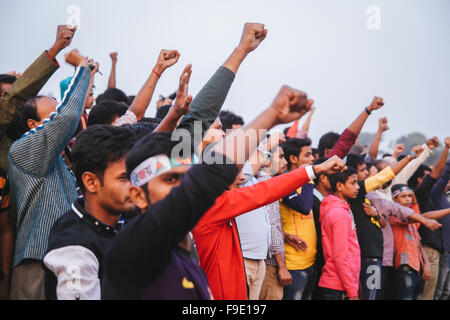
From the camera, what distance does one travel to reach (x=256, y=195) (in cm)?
238

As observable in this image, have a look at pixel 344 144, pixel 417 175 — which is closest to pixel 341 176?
pixel 344 144

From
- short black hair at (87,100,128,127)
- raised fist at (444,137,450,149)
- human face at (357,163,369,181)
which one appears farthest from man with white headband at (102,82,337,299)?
raised fist at (444,137,450,149)

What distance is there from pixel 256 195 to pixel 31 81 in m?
1.69

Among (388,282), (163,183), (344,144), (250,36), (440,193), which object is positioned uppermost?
(250,36)

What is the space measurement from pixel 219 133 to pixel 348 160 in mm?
3088

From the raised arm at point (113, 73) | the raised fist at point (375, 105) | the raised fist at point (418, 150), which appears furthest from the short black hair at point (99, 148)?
the raised fist at point (418, 150)

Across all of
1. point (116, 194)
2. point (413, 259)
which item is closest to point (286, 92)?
point (116, 194)

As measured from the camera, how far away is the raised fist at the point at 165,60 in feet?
9.16

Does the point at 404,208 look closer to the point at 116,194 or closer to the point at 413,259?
the point at 413,259

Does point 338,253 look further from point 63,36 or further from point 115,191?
point 63,36

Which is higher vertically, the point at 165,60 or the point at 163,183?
the point at 165,60

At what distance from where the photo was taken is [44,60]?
282 cm

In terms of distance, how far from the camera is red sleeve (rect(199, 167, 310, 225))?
2.34m

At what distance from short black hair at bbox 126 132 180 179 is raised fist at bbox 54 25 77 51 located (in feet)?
5.52
